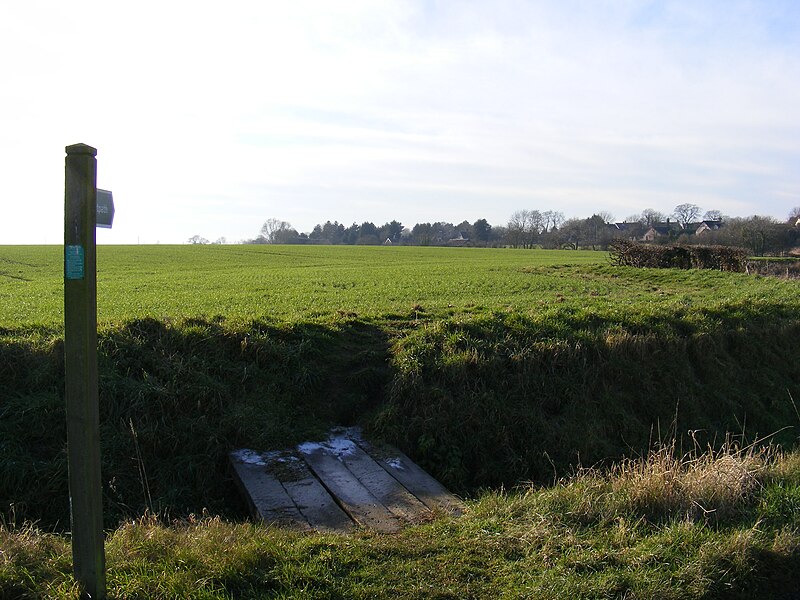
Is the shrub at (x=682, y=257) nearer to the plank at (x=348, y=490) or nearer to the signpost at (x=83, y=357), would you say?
the plank at (x=348, y=490)

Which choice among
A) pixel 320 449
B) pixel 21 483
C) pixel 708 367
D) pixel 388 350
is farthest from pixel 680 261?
pixel 21 483

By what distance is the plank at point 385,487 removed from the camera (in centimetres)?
583

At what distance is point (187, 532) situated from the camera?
4.89m

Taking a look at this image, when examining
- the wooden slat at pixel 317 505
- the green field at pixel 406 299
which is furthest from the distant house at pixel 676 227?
the wooden slat at pixel 317 505

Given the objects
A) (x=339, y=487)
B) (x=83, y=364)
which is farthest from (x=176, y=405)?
(x=83, y=364)

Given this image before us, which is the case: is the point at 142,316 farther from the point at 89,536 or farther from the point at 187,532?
the point at 89,536

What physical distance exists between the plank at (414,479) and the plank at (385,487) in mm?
75

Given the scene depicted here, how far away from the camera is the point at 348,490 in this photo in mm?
6422

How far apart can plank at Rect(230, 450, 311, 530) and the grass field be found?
38cm

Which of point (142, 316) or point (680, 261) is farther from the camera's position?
point (680, 261)

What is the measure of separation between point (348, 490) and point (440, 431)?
236 cm

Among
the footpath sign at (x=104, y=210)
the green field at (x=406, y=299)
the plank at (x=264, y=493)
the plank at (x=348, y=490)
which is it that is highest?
the footpath sign at (x=104, y=210)

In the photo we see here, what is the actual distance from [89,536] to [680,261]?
3256cm

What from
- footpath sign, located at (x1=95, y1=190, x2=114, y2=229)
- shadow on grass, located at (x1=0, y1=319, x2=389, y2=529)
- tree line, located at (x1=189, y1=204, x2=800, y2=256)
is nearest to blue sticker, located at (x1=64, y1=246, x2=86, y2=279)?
footpath sign, located at (x1=95, y1=190, x2=114, y2=229)
